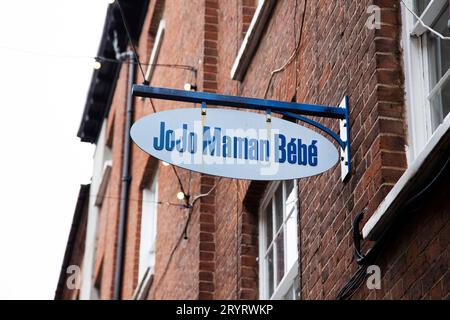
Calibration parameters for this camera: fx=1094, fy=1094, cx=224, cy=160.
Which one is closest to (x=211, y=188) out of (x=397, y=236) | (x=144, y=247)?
(x=144, y=247)

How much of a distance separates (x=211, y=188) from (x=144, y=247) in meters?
4.38

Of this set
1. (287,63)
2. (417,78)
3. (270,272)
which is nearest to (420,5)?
(417,78)

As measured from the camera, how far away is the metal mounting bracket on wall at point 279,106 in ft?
24.1

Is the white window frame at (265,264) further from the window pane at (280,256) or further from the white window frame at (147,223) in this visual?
the white window frame at (147,223)

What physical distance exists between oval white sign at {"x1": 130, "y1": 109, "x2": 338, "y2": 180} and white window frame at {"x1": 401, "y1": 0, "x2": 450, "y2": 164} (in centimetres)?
56

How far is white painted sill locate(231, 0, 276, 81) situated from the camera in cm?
1045

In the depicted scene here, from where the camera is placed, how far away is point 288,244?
9492 millimetres

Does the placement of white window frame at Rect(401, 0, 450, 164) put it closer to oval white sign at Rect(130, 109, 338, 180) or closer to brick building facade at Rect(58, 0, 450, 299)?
brick building facade at Rect(58, 0, 450, 299)

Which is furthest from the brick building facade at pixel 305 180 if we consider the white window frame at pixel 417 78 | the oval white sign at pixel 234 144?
the oval white sign at pixel 234 144

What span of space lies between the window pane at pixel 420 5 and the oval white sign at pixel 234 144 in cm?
107

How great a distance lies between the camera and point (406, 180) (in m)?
6.22

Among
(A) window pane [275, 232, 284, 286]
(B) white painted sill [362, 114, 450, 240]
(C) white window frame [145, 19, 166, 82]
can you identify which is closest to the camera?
(B) white painted sill [362, 114, 450, 240]

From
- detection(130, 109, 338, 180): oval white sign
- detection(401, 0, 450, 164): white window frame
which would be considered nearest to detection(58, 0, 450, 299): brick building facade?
detection(401, 0, 450, 164): white window frame

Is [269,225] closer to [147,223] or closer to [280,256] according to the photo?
[280,256]
